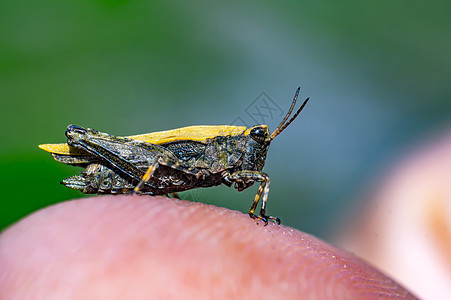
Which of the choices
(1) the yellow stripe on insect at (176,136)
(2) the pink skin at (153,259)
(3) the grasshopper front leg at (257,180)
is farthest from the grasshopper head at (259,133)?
(2) the pink skin at (153,259)

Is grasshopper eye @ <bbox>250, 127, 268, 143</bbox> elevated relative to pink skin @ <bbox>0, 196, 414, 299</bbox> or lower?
elevated

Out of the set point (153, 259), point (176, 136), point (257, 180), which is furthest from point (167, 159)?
point (153, 259)

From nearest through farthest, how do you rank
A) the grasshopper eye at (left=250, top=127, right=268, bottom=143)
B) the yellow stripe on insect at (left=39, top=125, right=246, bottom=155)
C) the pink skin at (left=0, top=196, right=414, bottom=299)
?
1. the pink skin at (left=0, top=196, right=414, bottom=299)
2. the yellow stripe on insect at (left=39, top=125, right=246, bottom=155)
3. the grasshopper eye at (left=250, top=127, right=268, bottom=143)

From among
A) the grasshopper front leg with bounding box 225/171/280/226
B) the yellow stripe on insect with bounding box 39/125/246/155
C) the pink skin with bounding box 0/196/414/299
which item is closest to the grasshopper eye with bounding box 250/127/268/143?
the yellow stripe on insect with bounding box 39/125/246/155

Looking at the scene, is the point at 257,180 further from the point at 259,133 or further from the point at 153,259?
the point at 153,259

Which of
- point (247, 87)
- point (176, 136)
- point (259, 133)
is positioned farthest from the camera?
point (247, 87)

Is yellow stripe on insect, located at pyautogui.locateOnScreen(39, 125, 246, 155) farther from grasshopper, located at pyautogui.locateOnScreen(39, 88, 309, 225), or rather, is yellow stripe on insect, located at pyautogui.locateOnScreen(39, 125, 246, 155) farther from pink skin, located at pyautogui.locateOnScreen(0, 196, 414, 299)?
pink skin, located at pyautogui.locateOnScreen(0, 196, 414, 299)
